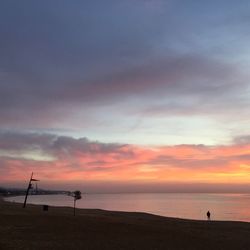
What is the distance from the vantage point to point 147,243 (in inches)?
1181

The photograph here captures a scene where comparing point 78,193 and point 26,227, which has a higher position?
point 78,193

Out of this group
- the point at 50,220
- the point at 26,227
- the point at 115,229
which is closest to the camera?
the point at 26,227

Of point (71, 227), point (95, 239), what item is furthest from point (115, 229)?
point (95, 239)

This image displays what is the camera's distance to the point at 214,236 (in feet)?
122

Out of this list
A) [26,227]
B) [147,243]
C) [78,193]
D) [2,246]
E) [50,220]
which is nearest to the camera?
[2,246]

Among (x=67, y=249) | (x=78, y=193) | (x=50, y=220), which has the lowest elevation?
(x=67, y=249)

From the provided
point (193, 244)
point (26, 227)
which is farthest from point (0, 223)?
point (193, 244)

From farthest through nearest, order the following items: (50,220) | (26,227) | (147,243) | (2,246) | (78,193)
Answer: (78,193) < (50,220) < (26,227) < (147,243) < (2,246)

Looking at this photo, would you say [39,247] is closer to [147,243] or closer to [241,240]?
[147,243]

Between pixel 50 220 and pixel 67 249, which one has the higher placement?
pixel 50 220

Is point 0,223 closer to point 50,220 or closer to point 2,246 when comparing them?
point 50,220

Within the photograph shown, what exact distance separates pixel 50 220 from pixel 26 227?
4.89 meters

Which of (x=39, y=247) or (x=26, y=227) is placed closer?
(x=39, y=247)

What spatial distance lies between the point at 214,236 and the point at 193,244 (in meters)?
6.17
